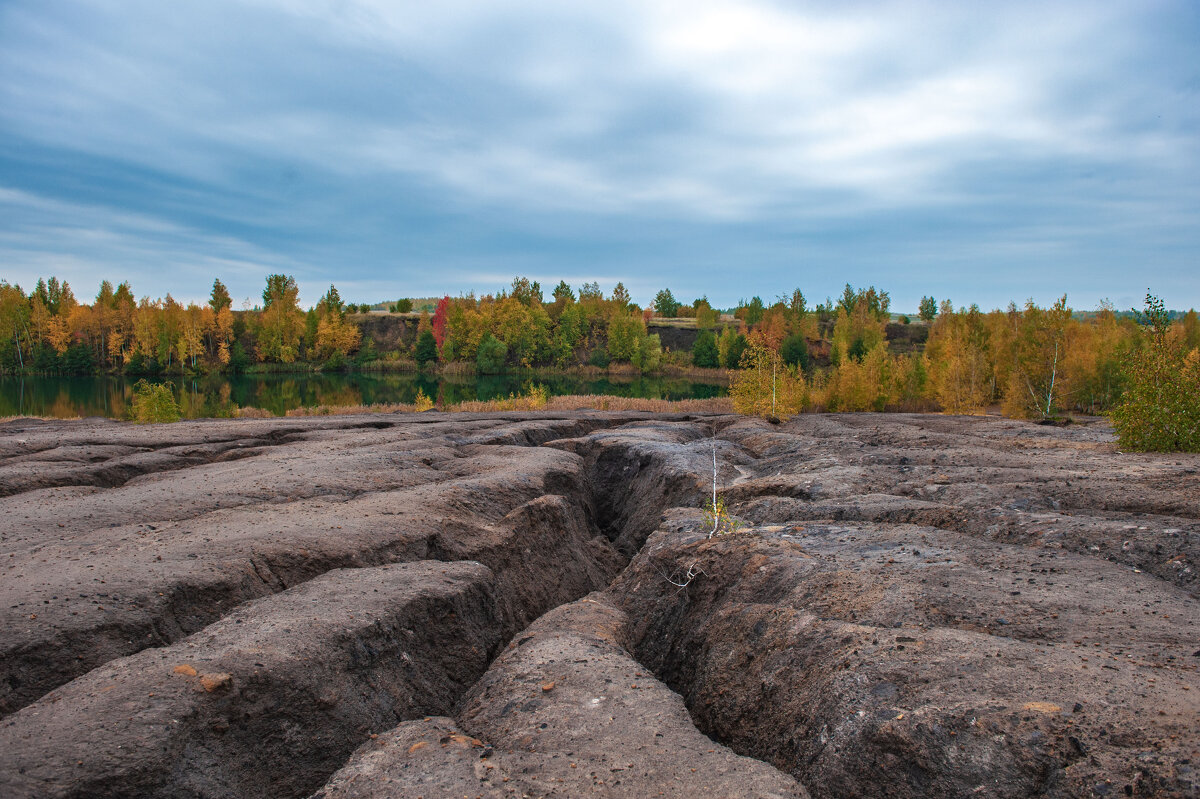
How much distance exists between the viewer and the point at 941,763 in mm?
4121

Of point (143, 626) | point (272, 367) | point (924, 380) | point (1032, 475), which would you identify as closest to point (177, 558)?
point (143, 626)

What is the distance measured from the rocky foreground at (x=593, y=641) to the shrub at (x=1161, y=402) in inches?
171

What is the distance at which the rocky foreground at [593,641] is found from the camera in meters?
4.33

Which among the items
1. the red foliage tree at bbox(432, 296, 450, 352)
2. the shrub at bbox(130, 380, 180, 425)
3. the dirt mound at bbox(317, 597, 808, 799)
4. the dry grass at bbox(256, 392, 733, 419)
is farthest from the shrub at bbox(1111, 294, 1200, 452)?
the red foliage tree at bbox(432, 296, 450, 352)

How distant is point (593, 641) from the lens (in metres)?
6.88

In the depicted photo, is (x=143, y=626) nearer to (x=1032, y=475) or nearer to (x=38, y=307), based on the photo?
(x=1032, y=475)

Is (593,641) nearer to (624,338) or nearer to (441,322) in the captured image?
(624,338)

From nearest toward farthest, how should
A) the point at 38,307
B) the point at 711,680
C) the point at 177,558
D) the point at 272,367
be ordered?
the point at 711,680 < the point at 177,558 < the point at 38,307 < the point at 272,367

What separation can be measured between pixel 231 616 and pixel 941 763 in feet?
21.2

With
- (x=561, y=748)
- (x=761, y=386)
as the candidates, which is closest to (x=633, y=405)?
(x=761, y=386)

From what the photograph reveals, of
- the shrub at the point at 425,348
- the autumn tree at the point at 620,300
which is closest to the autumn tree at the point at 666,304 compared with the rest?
the autumn tree at the point at 620,300

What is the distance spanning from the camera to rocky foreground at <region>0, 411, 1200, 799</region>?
4.33 m

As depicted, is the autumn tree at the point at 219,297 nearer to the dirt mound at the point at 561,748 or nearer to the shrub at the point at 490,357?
the shrub at the point at 490,357

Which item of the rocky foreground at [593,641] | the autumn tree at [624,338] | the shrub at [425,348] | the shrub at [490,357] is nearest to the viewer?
the rocky foreground at [593,641]
